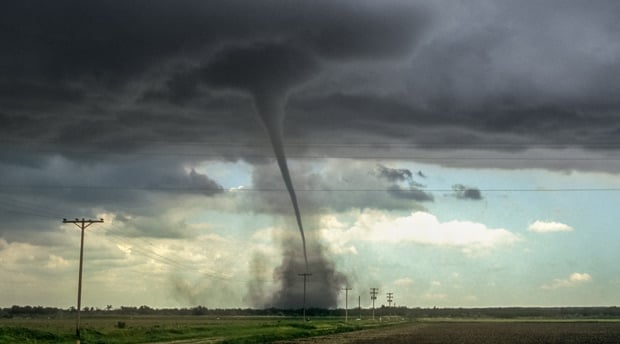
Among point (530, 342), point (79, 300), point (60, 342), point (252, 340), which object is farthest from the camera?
point (530, 342)

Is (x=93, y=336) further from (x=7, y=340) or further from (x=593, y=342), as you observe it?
(x=593, y=342)

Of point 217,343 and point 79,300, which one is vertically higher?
point 79,300

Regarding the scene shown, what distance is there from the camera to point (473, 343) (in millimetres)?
103438

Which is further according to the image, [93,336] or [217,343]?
[93,336]

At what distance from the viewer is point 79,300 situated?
83.6 metres

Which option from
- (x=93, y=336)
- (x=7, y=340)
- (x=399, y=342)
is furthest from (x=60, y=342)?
(x=399, y=342)

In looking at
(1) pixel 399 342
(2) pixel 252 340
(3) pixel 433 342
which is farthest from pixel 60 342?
(3) pixel 433 342

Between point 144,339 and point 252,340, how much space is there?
1736 cm

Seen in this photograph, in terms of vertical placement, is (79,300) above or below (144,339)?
above

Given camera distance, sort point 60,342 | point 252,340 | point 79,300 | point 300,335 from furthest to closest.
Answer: point 300,335 → point 252,340 → point 60,342 → point 79,300

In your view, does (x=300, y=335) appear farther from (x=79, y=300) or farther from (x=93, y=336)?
(x=79, y=300)

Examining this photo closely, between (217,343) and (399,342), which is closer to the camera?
(217,343)

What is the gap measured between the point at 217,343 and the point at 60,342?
19.7 metres

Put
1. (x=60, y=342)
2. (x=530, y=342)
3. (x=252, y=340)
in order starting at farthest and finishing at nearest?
(x=530, y=342) < (x=252, y=340) < (x=60, y=342)
